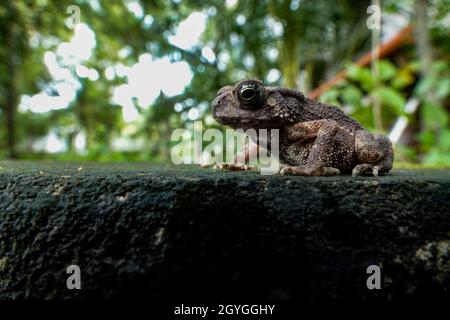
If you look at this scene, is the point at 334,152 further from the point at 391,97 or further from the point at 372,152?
the point at 391,97

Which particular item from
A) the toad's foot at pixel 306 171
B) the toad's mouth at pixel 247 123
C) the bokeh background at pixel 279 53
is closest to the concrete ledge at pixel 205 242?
the toad's foot at pixel 306 171

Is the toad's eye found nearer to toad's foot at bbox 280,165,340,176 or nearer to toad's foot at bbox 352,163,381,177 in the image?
toad's foot at bbox 280,165,340,176

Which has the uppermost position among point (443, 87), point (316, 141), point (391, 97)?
point (443, 87)

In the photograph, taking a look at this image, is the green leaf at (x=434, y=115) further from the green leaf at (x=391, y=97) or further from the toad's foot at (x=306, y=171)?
the toad's foot at (x=306, y=171)

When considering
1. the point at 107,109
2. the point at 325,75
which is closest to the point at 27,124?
the point at 107,109

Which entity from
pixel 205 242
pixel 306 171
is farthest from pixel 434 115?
pixel 205 242

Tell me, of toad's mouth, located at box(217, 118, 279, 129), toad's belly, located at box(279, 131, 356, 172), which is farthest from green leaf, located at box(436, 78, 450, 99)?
toad's mouth, located at box(217, 118, 279, 129)
